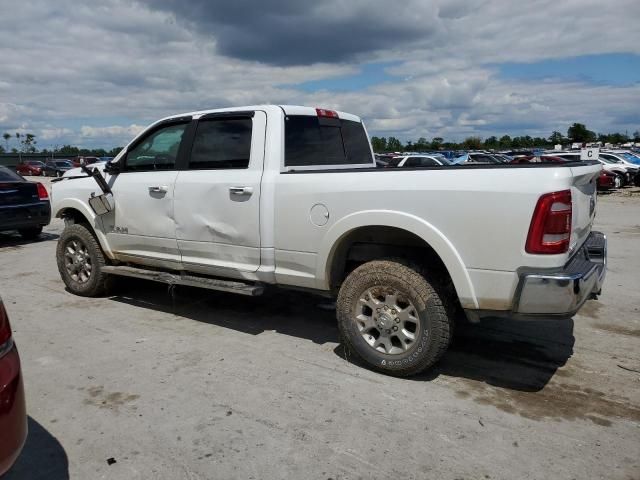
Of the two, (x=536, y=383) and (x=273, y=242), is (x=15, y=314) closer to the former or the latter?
(x=273, y=242)

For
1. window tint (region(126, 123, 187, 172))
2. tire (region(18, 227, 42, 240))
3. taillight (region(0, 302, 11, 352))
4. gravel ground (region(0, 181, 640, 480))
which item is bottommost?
gravel ground (region(0, 181, 640, 480))

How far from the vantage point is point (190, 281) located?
482 cm

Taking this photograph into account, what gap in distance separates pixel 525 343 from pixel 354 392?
1791 mm

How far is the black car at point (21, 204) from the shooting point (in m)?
9.62

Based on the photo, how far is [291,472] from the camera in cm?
273

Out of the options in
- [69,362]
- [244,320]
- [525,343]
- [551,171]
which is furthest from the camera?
[244,320]

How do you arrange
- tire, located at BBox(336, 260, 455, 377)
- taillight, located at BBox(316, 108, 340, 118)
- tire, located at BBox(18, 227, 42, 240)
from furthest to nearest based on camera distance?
tire, located at BBox(18, 227, 42, 240) < taillight, located at BBox(316, 108, 340, 118) < tire, located at BBox(336, 260, 455, 377)

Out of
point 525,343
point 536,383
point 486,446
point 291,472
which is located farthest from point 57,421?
point 525,343

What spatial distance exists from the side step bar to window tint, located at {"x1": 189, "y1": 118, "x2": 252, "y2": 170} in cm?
103

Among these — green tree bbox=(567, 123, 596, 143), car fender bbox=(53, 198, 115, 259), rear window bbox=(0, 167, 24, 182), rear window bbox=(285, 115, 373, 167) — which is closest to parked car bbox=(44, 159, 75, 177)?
rear window bbox=(0, 167, 24, 182)

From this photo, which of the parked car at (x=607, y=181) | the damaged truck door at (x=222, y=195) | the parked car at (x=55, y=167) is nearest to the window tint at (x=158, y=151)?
the damaged truck door at (x=222, y=195)

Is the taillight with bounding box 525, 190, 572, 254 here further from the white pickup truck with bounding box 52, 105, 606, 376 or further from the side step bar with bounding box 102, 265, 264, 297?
the side step bar with bounding box 102, 265, 264, 297

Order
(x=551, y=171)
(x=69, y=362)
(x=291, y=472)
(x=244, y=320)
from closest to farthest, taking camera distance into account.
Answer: (x=291, y=472) → (x=551, y=171) → (x=69, y=362) → (x=244, y=320)

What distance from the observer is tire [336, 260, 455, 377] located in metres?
3.59
